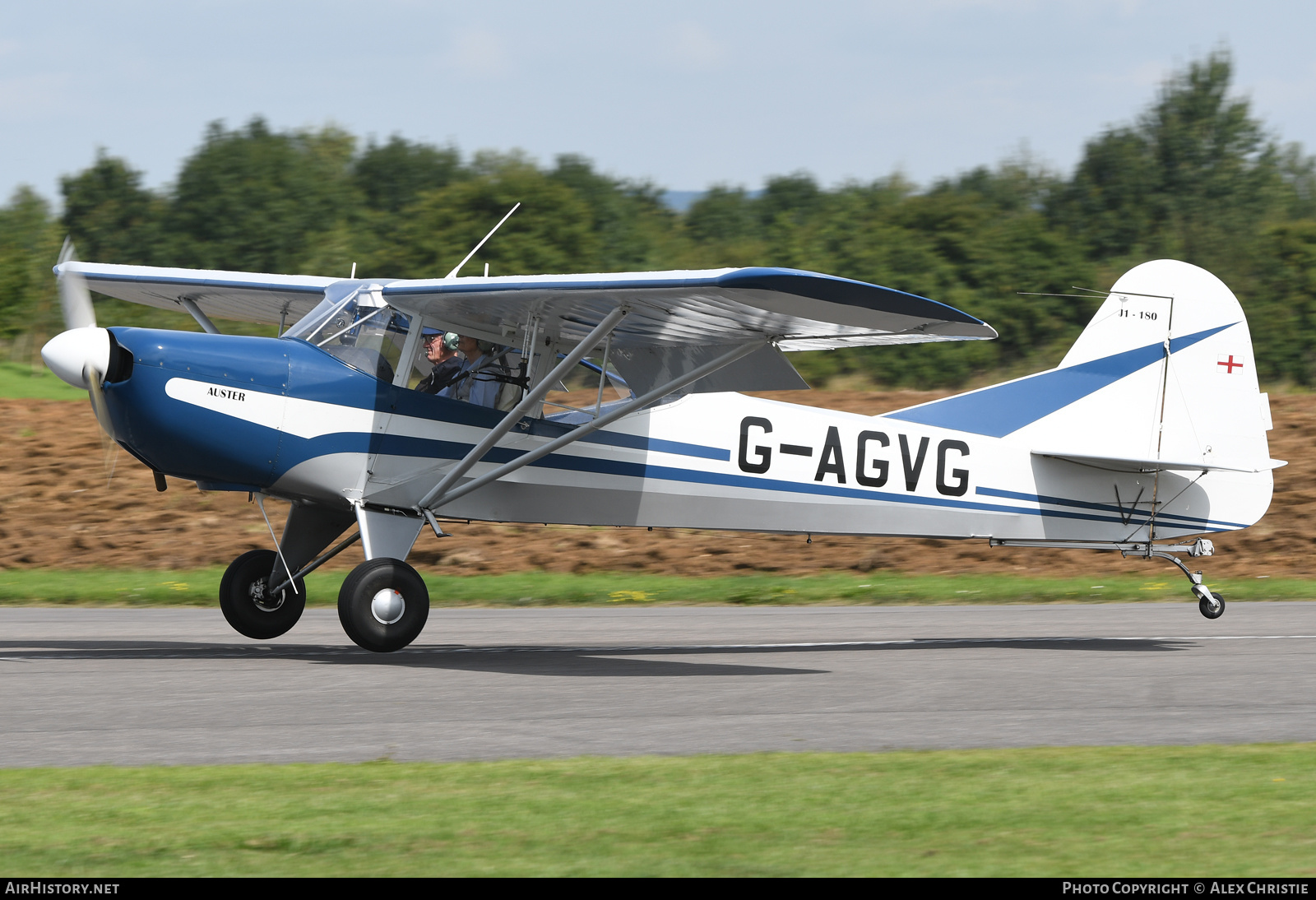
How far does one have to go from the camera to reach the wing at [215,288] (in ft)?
37.5

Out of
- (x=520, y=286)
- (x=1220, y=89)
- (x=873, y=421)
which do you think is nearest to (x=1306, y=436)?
(x=873, y=421)

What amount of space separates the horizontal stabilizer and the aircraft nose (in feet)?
24.8

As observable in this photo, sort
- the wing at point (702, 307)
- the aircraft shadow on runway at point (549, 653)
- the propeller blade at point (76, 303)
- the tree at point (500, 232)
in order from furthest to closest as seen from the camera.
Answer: the tree at point (500, 232) → the propeller blade at point (76, 303) → the aircraft shadow on runway at point (549, 653) → the wing at point (702, 307)

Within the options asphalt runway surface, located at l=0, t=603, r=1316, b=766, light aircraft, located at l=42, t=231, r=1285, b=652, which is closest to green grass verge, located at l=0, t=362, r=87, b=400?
asphalt runway surface, located at l=0, t=603, r=1316, b=766

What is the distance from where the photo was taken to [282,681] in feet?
26.9

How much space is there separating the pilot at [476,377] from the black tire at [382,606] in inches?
56.4

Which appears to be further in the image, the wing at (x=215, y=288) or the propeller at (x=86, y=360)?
the wing at (x=215, y=288)

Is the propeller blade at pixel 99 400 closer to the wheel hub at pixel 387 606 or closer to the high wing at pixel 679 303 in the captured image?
the high wing at pixel 679 303

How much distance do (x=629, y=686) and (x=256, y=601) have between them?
146 inches

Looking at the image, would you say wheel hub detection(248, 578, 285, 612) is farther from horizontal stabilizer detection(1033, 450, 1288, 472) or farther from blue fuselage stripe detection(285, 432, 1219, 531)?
horizontal stabilizer detection(1033, 450, 1288, 472)

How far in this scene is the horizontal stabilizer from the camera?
1167 centimetres

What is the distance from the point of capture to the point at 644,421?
35.2 ft

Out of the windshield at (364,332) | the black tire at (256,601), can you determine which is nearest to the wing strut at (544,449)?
the windshield at (364,332)

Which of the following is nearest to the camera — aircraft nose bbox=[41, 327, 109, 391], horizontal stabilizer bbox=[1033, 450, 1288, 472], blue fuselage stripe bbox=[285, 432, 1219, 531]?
aircraft nose bbox=[41, 327, 109, 391]
